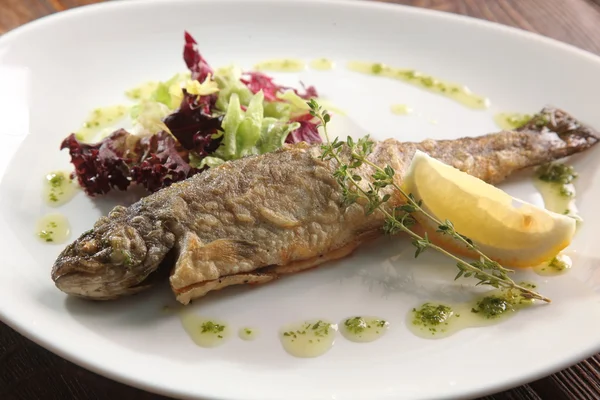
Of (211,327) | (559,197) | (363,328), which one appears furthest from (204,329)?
(559,197)

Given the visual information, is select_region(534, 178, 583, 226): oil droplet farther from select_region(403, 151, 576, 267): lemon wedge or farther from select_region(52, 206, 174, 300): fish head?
select_region(52, 206, 174, 300): fish head

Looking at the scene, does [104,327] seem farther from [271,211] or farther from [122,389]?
[271,211]

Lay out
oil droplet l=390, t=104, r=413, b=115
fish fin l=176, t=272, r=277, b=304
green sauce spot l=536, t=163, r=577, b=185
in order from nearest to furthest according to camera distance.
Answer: fish fin l=176, t=272, r=277, b=304 < green sauce spot l=536, t=163, r=577, b=185 < oil droplet l=390, t=104, r=413, b=115

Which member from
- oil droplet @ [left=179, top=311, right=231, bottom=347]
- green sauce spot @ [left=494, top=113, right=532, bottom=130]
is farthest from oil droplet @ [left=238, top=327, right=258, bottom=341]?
green sauce spot @ [left=494, top=113, right=532, bottom=130]

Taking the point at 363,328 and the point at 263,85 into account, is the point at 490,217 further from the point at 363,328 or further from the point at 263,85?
the point at 263,85

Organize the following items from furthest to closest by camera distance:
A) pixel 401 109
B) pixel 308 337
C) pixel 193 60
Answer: pixel 401 109, pixel 193 60, pixel 308 337

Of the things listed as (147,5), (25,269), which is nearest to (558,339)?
(25,269)
